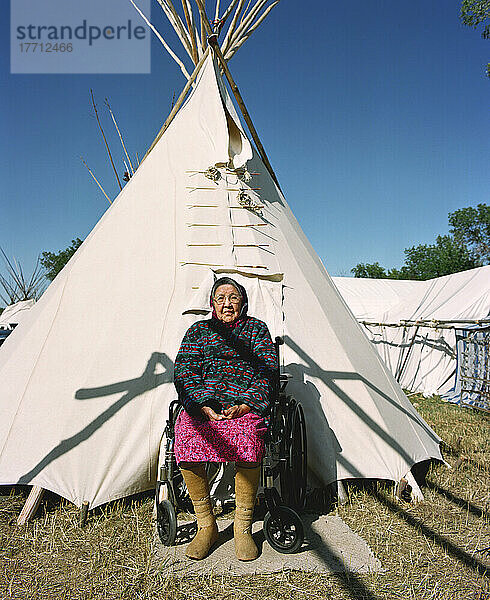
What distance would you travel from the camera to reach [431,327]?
9273mm

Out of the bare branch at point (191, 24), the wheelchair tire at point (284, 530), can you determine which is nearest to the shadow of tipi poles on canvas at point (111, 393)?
the wheelchair tire at point (284, 530)

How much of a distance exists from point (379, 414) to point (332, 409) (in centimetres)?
33

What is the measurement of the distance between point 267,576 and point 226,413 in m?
Result: 0.78

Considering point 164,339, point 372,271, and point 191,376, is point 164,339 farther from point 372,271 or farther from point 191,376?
point 372,271

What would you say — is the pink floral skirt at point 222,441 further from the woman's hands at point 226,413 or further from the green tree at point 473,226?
the green tree at point 473,226

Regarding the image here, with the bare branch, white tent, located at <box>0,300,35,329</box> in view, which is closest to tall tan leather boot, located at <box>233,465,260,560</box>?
the bare branch

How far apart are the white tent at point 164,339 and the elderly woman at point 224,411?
59 centimetres

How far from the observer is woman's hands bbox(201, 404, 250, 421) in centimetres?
246

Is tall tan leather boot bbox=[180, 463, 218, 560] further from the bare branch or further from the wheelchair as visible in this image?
the bare branch

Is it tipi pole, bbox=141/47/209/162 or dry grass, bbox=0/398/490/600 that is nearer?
dry grass, bbox=0/398/490/600

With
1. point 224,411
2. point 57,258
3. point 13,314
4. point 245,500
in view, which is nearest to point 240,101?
point 224,411

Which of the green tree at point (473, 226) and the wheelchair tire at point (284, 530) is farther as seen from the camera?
the green tree at point (473, 226)

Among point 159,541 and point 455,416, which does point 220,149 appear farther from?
point 455,416

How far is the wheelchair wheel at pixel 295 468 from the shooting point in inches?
113
